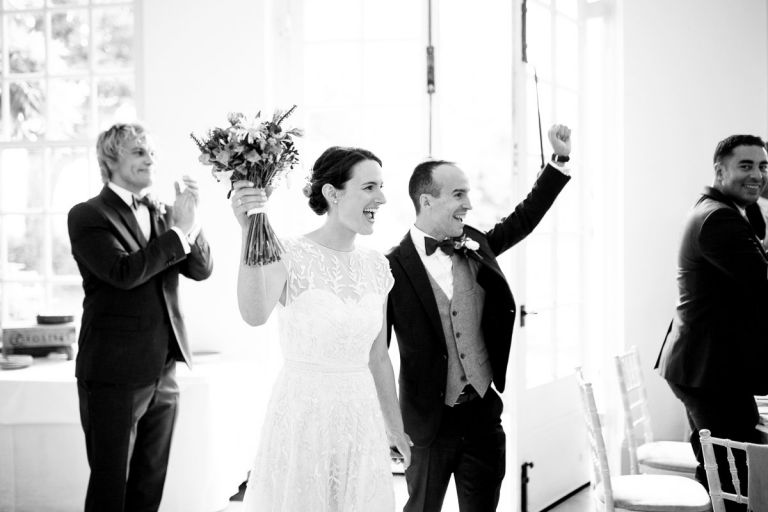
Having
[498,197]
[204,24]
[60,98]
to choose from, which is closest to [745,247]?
[204,24]

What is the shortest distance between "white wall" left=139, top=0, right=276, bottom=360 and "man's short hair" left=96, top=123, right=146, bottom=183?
159 cm

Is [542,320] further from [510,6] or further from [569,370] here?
[510,6]

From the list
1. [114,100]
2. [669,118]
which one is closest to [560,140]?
[669,118]

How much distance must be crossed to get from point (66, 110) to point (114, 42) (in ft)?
1.78

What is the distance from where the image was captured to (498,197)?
16984mm

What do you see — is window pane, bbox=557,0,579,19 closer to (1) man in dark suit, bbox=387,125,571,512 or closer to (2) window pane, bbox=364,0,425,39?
(2) window pane, bbox=364,0,425,39

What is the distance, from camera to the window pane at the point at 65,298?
5023 millimetres

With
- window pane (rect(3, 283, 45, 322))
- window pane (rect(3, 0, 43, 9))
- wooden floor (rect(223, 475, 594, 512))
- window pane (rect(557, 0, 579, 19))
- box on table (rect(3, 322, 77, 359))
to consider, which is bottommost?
wooden floor (rect(223, 475, 594, 512))

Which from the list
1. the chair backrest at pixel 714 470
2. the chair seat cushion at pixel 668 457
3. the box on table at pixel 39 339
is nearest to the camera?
the chair backrest at pixel 714 470

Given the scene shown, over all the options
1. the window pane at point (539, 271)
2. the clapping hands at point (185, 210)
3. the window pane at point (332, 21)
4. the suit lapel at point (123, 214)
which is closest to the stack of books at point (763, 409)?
the window pane at point (539, 271)

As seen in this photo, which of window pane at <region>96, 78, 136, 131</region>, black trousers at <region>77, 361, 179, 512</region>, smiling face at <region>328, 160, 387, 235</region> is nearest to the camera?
smiling face at <region>328, 160, 387, 235</region>

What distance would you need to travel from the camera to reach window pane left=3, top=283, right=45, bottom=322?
199 inches

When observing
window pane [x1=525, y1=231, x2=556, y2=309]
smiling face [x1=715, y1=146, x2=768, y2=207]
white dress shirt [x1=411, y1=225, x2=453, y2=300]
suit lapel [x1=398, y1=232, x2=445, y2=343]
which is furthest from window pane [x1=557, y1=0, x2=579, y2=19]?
suit lapel [x1=398, y1=232, x2=445, y2=343]

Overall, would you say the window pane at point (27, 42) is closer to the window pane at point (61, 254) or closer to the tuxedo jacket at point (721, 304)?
the window pane at point (61, 254)
